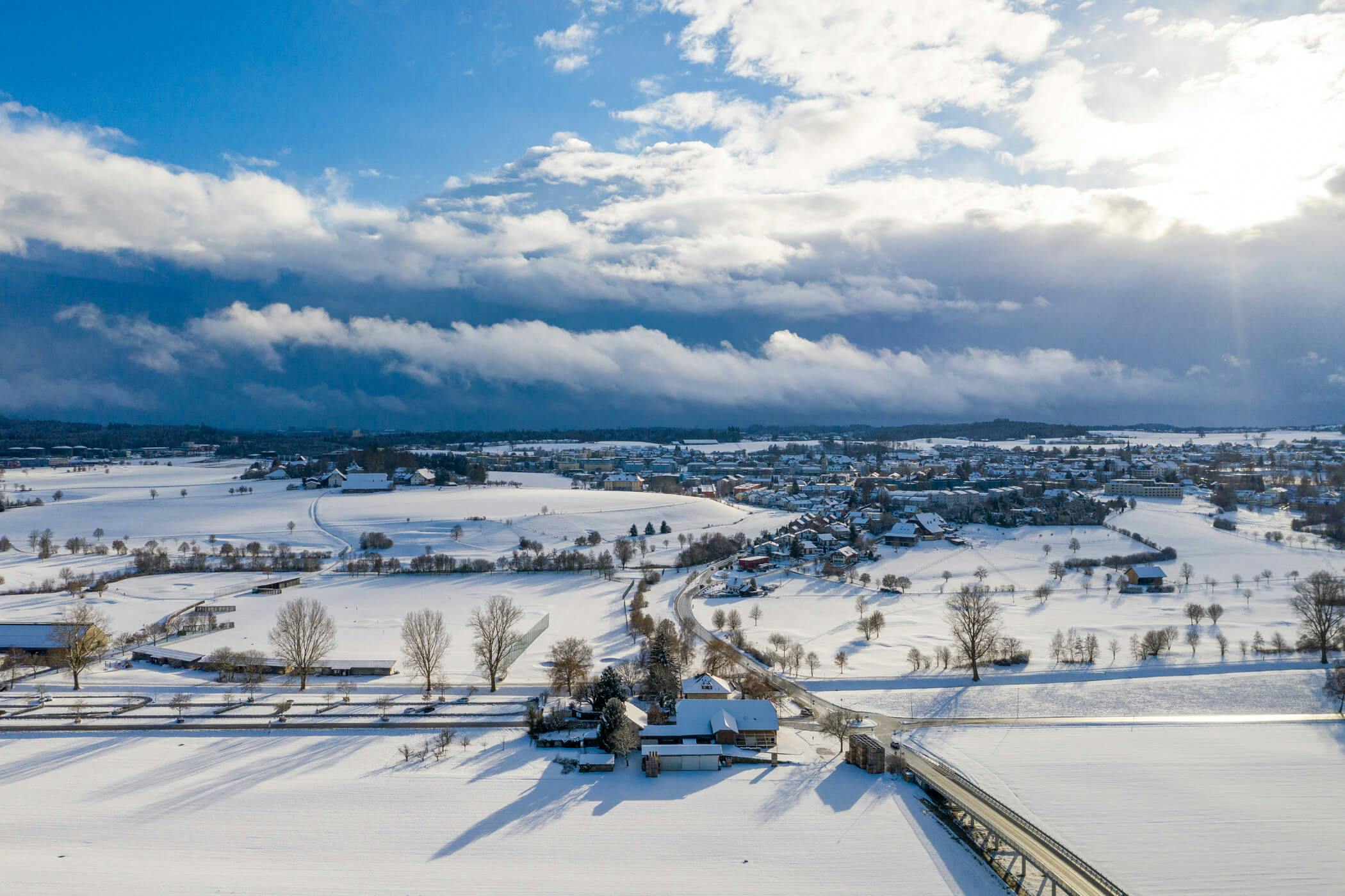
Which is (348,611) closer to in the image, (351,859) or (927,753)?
(351,859)

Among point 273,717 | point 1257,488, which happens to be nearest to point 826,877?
point 273,717

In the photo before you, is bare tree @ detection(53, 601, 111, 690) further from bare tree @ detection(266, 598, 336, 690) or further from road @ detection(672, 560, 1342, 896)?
road @ detection(672, 560, 1342, 896)

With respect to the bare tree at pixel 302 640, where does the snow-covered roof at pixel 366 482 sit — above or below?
above

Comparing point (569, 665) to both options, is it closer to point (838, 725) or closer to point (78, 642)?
point (838, 725)

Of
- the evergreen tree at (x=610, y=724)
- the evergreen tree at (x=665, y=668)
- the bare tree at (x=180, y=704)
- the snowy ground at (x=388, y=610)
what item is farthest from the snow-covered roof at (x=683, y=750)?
the bare tree at (x=180, y=704)

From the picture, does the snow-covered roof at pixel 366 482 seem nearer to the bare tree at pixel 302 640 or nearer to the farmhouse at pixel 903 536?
the bare tree at pixel 302 640

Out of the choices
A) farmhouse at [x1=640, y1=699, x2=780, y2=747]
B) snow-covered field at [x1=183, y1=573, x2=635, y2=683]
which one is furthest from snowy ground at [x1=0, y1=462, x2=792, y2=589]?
farmhouse at [x1=640, y1=699, x2=780, y2=747]
